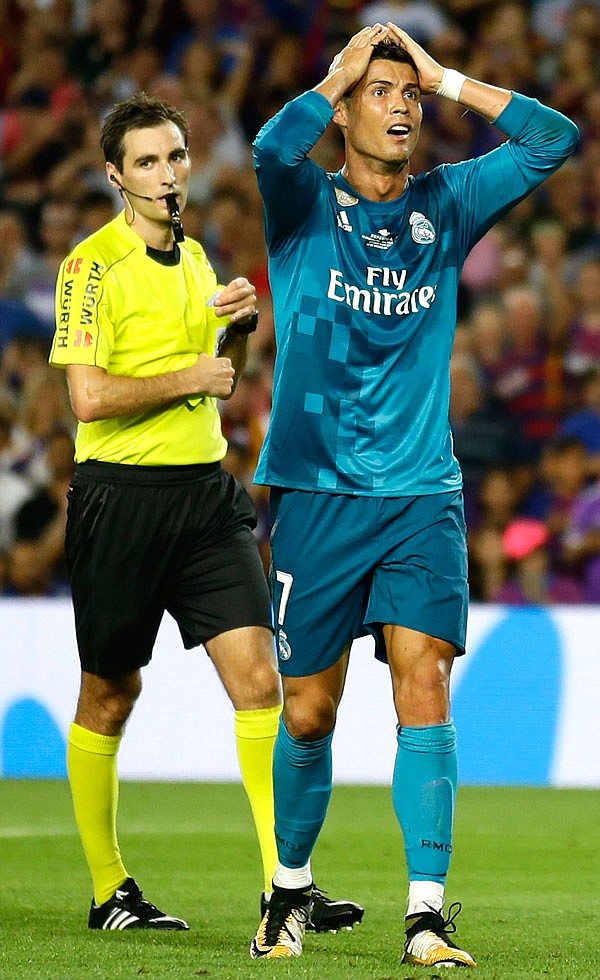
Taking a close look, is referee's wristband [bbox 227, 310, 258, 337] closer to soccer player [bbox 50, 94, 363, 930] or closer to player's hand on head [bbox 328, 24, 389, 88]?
soccer player [bbox 50, 94, 363, 930]

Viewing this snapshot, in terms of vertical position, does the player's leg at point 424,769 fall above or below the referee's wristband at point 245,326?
below

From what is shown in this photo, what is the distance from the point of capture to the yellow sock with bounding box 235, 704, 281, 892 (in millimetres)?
4609

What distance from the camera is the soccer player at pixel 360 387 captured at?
3967 mm

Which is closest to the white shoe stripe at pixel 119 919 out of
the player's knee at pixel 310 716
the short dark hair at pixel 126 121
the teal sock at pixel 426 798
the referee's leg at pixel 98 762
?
the referee's leg at pixel 98 762

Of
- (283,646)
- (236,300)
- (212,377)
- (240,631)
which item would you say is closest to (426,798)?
(283,646)

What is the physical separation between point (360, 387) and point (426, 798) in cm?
106

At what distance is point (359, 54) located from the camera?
4055 millimetres

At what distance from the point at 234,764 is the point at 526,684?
164 centimetres

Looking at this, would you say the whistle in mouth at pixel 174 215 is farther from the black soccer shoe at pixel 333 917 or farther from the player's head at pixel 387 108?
the black soccer shoe at pixel 333 917

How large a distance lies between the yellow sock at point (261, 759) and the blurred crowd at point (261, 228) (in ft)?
16.0

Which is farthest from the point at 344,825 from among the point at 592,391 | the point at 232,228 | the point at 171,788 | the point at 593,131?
the point at 593,131

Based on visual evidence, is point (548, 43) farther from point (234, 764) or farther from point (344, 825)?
point (344, 825)

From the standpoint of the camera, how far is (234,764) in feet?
27.8

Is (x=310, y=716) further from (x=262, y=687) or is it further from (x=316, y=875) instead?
(x=316, y=875)
